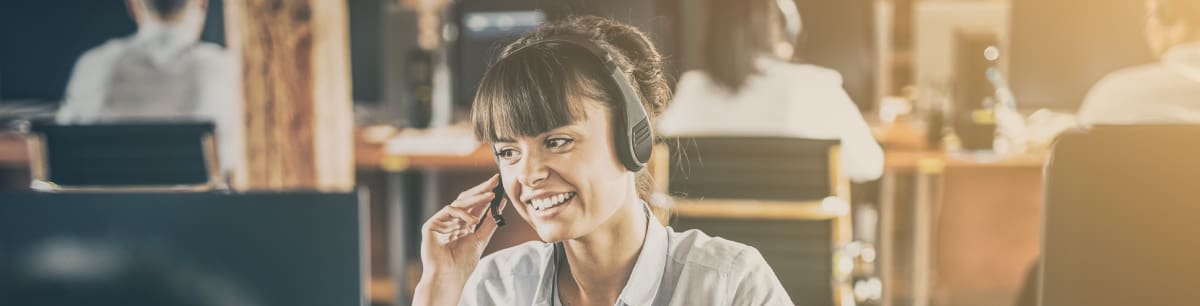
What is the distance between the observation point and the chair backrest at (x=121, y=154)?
2205 mm

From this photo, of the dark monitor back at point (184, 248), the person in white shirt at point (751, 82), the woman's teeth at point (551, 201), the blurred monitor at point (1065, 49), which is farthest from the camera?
the blurred monitor at point (1065, 49)

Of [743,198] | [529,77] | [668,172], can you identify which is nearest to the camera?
[529,77]

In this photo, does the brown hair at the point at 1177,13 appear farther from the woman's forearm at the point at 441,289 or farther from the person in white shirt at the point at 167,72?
the person in white shirt at the point at 167,72

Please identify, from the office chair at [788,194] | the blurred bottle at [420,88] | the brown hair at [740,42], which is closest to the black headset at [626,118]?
the office chair at [788,194]

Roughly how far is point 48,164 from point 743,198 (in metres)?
1.69

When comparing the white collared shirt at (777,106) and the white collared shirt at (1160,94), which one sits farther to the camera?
the white collared shirt at (777,106)

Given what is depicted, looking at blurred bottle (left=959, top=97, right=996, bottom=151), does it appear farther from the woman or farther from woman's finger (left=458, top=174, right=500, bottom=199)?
woman's finger (left=458, top=174, right=500, bottom=199)

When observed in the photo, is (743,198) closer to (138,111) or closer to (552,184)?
(552,184)

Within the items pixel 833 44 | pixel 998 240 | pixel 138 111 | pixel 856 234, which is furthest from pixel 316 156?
pixel 998 240

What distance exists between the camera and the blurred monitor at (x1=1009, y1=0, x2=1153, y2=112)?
2.38 meters

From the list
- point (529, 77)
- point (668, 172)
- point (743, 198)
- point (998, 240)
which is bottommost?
point (998, 240)

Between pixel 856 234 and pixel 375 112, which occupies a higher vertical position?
pixel 375 112

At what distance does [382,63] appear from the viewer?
3406 millimetres

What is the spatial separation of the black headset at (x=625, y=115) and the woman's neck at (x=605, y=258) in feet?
0.24
